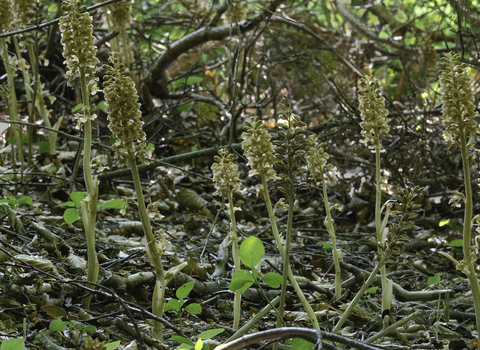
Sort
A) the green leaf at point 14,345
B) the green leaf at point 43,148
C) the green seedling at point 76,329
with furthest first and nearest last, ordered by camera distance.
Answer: the green leaf at point 43,148
the green seedling at point 76,329
the green leaf at point 14,345

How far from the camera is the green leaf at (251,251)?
1354 mm

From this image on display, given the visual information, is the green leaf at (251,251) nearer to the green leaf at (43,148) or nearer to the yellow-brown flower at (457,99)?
the yellow-brown flower at (457,99)

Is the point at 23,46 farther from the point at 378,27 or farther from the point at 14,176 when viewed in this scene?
the point at 378,27

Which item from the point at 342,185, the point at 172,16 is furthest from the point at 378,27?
the point at 342,185

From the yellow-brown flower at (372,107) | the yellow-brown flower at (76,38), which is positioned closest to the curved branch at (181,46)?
the yellow-brown flower at (372,107)

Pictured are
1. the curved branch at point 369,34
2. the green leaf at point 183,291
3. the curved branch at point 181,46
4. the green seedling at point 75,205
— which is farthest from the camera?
the curved branch at point 369,34

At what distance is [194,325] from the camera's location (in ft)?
5.74

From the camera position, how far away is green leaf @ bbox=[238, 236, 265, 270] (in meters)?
1.35

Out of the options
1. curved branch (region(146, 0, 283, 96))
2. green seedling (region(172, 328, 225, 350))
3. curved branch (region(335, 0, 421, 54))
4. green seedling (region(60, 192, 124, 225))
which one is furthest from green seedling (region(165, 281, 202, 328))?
curved branch (region(335, 0, 421, 54))

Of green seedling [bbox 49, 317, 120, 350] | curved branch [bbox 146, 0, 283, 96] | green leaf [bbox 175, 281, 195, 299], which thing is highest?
curved branch [bbox 146, 0, 283, 96]

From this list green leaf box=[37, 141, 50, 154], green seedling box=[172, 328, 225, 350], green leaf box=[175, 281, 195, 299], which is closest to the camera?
green seedling box=[172, 328, 225, 350]

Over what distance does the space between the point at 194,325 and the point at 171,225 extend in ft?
4.89

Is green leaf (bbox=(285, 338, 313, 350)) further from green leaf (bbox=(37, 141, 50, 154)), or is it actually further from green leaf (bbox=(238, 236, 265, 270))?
green leaf (bbox=(37, 141, 50, 154))

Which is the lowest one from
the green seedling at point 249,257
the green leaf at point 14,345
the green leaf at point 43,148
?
the green leaf at point 14,345
